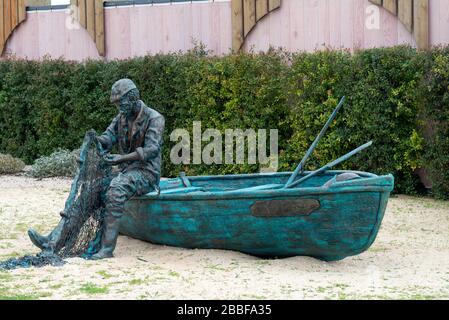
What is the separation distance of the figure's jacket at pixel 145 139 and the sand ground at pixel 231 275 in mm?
889

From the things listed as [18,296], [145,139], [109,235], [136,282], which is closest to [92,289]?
[136,282]

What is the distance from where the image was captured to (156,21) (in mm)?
19250

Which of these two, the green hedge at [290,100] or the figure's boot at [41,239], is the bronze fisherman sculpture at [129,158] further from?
the green hedge at [290,100]

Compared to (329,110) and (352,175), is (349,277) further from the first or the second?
(329,110)

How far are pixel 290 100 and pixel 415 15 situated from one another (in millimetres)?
2507

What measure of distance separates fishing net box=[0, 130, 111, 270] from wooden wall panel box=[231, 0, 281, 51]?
26.5 feet

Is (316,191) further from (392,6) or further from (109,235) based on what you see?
(392,6)

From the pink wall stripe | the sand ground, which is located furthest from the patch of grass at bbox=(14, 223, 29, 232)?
the pink wall stripe

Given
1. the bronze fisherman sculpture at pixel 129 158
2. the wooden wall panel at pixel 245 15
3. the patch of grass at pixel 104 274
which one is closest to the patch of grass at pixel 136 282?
the patch of grass at pixel 104 274

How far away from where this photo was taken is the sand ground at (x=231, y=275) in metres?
8.41

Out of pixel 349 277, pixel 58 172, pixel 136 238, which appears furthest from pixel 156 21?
pixel 349 277

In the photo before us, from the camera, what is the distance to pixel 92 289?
27.8ft

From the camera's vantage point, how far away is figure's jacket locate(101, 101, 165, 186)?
33.6 ft

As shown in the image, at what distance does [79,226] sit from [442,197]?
699cm
